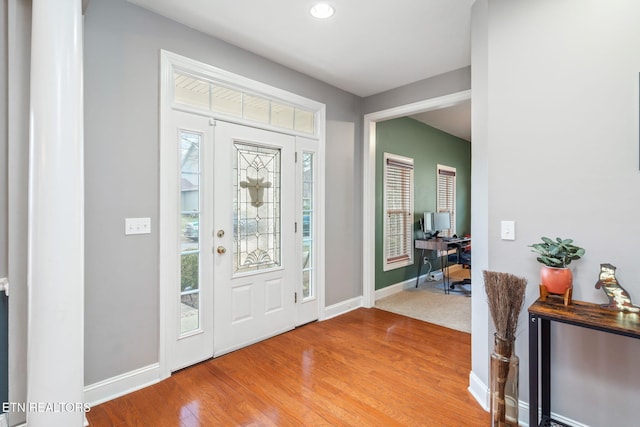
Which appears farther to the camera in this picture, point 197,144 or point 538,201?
point 197,144

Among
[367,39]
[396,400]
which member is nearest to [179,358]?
[396,400]

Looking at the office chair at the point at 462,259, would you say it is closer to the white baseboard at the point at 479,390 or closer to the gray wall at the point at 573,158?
the white baseboard at the point at 479,390

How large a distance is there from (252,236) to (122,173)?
1201 mm

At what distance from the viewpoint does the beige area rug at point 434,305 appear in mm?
3590

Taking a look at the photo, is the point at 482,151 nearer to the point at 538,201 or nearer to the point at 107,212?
the point at 538,201

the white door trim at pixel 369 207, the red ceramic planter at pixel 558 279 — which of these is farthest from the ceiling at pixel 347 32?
the red ceramic planter at pixel 558 279

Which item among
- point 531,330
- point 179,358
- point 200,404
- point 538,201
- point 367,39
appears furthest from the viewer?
point 367,39

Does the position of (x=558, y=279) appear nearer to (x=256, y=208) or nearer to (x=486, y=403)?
(x=486, y=403)

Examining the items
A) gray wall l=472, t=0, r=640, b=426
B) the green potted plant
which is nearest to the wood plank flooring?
gray wall l=472, t=0, r=640, b=426

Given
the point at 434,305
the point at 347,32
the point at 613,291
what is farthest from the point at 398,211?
the point at 613,291

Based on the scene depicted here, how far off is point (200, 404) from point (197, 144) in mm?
1896

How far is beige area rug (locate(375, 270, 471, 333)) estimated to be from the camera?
11.8 ft

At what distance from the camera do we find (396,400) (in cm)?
209

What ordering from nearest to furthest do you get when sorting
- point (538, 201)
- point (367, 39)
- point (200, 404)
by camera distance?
point (538, 201)
point (200, 404)
point (367, 39)
